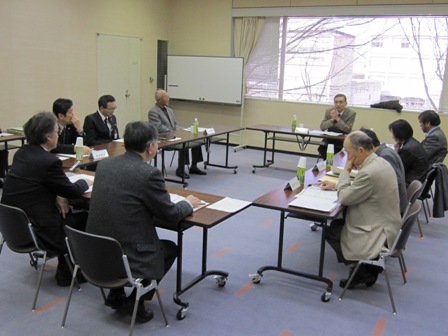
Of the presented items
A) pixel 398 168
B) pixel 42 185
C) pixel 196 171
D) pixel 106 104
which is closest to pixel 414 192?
pixel 398 168

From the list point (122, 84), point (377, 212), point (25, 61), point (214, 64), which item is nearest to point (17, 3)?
point (25, 61)

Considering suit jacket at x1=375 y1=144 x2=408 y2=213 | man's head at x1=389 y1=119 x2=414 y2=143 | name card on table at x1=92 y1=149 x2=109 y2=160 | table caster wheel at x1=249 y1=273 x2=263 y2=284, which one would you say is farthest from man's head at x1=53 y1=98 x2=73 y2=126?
man's head at x1=389 y1=119 x2=414 y2=143

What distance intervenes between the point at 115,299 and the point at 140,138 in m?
1.04

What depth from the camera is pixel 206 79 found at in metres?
8.66

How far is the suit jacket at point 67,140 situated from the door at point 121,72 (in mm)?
3178

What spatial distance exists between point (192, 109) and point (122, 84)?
1.61 m

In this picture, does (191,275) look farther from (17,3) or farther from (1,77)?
(17,3)

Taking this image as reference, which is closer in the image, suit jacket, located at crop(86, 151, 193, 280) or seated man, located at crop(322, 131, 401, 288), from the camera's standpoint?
suit jacket, located at crop(86, 151, 193, 280)

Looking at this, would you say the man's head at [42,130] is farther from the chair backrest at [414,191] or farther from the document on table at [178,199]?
the chair backrest at [414,191]

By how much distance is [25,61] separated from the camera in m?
6.36

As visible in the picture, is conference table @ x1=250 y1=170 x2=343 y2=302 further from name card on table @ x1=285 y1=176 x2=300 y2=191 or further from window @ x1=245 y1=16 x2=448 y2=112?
window @ x1=245 y1=16 x2=448 y2=112

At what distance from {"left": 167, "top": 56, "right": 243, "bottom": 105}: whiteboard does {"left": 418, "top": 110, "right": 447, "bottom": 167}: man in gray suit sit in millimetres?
4162

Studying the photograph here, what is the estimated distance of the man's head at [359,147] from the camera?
10.2 feet

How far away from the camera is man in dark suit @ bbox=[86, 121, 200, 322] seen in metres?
2.38
